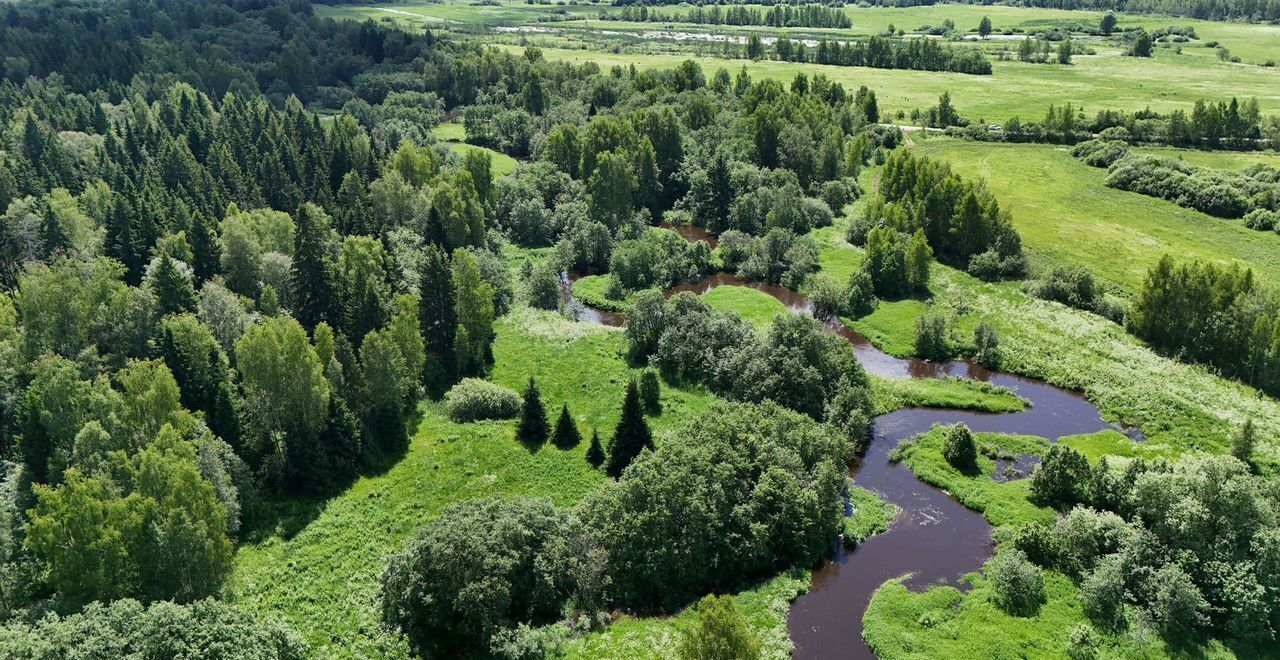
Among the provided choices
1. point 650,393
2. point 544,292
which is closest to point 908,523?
point 650,393

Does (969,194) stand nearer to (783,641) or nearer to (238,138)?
(783,641)

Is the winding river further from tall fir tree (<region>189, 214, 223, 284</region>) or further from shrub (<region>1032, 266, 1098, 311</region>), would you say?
tall fir tree (<region>189, 214, 223, 284</region>)

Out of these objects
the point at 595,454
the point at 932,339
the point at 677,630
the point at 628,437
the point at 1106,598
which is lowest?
the point at 677,630

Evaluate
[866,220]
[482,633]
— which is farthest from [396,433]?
[866,220]

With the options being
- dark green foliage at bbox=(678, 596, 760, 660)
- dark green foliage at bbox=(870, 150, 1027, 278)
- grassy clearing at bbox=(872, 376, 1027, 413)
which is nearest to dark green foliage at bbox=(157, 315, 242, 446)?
dark green foliage at bbox=(678, 596, 760, 660)

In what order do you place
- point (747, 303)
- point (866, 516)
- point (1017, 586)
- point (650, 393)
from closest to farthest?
point (1017, 586)
point (866, 516)
point (650, 393)
point (747, 303)

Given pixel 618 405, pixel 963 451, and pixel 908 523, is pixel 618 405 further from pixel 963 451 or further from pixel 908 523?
pixel 963 451

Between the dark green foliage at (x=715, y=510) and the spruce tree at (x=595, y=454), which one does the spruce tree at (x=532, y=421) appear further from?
the dark green foliage at (x=715, y=510)
